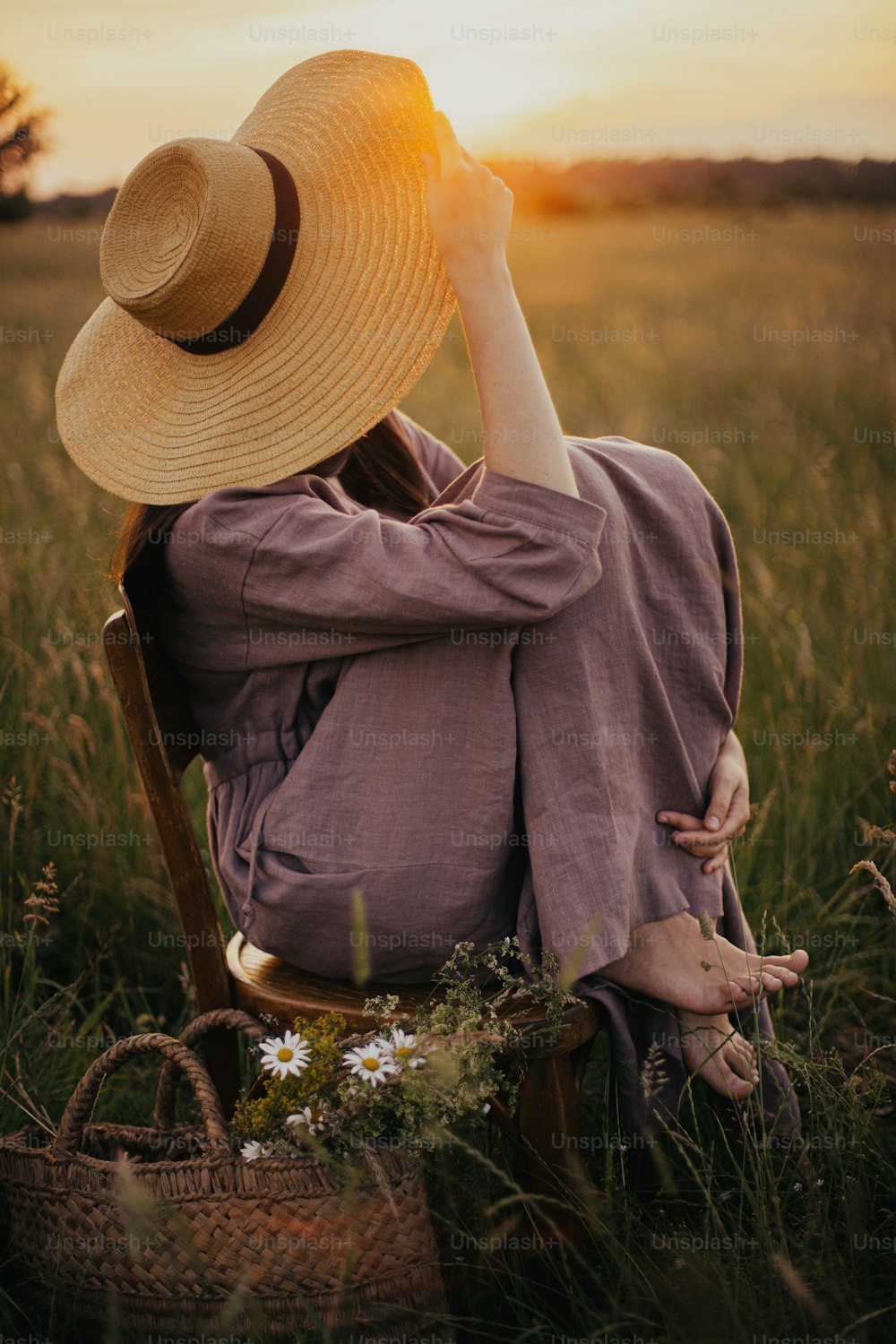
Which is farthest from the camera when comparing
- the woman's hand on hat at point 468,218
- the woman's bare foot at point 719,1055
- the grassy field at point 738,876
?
the woman's bare foot at point 719,1055

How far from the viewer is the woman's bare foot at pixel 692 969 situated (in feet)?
6.07

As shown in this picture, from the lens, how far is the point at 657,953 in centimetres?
188

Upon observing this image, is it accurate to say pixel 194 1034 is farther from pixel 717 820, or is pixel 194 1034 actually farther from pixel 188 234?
pixel 188 234

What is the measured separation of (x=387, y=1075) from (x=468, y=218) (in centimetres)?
127

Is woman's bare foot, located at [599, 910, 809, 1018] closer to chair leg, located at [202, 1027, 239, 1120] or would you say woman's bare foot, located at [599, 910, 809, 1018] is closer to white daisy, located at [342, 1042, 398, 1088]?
white daisy, located at [342, 1042, 398, 1088]

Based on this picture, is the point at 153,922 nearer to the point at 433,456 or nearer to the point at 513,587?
the point at 433,456

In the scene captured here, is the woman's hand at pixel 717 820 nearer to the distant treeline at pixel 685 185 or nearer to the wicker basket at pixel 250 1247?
the wicker basket at pixel 250 1247

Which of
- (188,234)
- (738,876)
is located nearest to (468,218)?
(188,234)

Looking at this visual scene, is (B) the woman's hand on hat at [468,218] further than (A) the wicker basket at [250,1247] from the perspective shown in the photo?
Yes

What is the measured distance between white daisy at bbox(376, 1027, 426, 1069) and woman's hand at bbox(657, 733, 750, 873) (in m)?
0.60

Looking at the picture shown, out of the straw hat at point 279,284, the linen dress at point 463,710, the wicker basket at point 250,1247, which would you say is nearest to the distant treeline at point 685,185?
the straw hat at point 279,284

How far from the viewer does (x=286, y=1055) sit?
162 cm

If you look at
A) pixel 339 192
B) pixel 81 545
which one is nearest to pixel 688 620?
pixel 339 192

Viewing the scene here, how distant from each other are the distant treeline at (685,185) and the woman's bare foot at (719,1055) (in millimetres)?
8440
